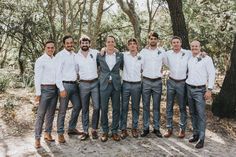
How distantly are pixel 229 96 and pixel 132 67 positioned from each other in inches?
131

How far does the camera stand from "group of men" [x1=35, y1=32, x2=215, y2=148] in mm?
7773

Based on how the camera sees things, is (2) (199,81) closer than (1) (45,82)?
No

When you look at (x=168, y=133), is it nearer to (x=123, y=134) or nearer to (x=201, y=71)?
(x=123, y=134)

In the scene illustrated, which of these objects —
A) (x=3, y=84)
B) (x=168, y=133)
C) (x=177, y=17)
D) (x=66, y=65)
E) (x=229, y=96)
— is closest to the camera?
(x=66, y=65)

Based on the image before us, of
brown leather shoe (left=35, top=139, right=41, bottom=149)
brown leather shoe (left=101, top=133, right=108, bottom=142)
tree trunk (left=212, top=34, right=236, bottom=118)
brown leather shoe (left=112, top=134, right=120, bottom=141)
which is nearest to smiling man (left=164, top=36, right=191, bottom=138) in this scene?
brown leather shoe (left=112, top=134, right=120, bottom=141)

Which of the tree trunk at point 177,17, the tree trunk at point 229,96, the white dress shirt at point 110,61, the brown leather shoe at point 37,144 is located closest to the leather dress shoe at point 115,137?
the white dress shirt at point 110,61

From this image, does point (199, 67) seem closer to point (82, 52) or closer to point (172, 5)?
point (82, 52)

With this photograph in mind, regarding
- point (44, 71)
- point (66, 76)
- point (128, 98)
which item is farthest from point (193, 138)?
point (44, 71)

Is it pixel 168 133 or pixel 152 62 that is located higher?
pixel 152 62

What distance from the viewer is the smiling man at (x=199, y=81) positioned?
7.83 meters

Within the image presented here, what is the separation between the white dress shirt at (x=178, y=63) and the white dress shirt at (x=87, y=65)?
5.24ft

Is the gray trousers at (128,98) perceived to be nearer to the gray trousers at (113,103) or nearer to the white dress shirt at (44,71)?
the gray trousers at (113,103)

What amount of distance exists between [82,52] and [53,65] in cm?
66

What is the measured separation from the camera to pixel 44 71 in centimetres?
763
